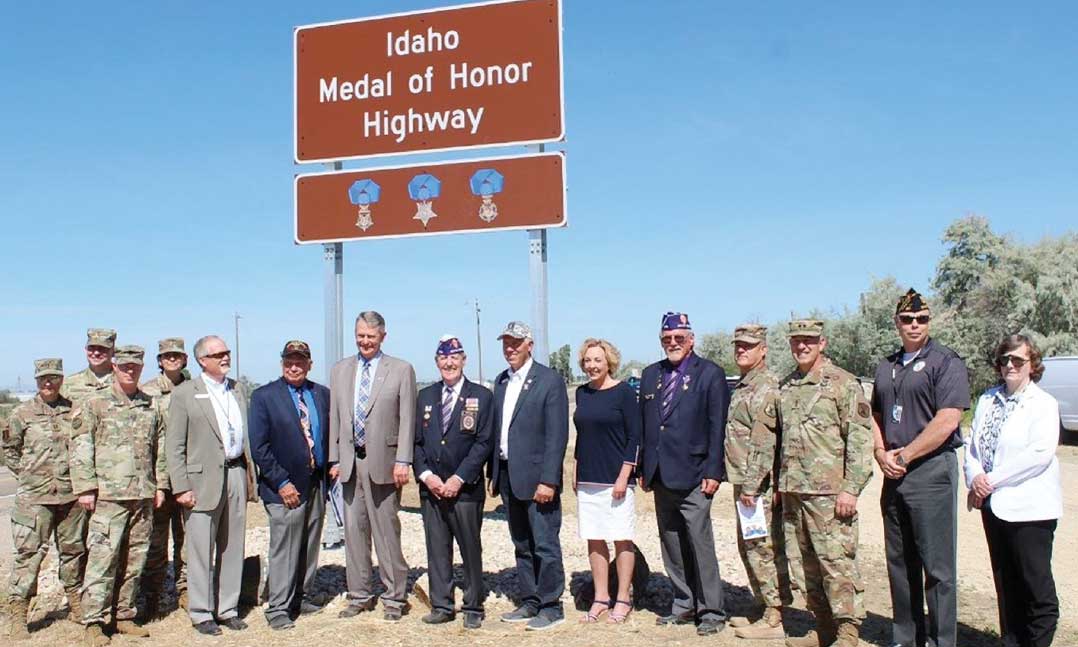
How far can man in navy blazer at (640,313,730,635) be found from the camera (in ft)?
18.6

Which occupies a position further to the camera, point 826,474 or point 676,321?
point 676,321

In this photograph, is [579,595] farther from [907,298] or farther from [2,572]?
[2,572]

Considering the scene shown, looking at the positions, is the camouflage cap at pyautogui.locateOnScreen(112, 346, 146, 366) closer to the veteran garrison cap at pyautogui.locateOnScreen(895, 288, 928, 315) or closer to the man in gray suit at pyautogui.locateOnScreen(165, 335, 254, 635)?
the man in gray suit at pyautogui.locateOnScreen(165, 335, 254, 635)

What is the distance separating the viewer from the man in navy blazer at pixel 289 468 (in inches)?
235

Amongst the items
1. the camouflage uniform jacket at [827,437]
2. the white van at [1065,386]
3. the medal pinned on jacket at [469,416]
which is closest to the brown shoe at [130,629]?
the medal pinned on jacket at [469,416]

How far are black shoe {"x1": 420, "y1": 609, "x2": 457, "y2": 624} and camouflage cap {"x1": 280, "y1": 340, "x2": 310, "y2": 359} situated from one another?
1.90 m

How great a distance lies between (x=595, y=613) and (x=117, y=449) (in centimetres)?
322

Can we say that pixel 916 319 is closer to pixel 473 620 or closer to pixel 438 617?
pixel 473 620

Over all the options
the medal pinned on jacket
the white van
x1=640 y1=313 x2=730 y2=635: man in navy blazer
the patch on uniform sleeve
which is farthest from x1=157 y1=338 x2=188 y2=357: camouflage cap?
the white van

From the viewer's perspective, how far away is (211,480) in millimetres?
5898

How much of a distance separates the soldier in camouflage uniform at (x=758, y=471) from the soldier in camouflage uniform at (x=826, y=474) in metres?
0.18

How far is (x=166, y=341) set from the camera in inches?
265

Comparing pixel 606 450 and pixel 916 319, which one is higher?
pixel 916 319

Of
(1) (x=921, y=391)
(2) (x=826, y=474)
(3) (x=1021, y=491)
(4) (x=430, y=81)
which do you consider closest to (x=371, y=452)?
(2) (x=826, y=474)
